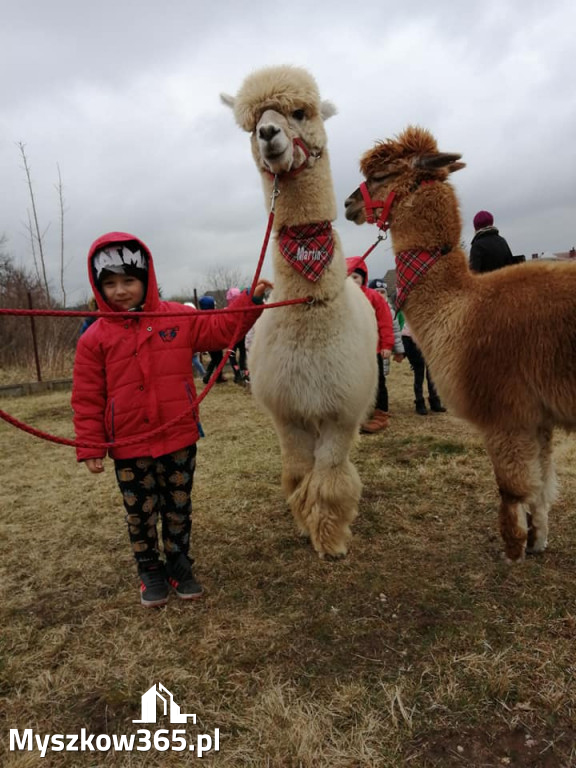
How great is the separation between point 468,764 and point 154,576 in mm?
1429

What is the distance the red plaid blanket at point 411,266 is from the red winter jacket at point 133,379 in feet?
2.29

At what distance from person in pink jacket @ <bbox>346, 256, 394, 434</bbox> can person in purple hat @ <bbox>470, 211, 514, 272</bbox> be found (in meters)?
0.87

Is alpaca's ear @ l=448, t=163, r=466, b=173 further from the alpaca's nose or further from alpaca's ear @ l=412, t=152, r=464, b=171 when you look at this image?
the alpaca's nose

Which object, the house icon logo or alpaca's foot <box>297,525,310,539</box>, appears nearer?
the house icon logo

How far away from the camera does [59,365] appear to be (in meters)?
11.1

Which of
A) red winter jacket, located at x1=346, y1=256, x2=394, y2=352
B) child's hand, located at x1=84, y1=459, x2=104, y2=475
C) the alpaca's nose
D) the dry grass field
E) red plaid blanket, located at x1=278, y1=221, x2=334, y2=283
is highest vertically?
the alpaca's nose

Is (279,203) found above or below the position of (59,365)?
above

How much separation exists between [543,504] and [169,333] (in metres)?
1.87

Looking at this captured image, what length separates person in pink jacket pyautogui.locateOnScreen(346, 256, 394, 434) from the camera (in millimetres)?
4730

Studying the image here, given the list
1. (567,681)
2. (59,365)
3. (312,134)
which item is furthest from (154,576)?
(59,365)

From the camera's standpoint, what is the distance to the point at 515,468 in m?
2.07

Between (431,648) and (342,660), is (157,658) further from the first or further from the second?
(431,648)

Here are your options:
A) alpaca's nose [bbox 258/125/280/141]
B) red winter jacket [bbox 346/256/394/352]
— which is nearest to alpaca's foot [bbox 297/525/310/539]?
alpaca's nose [bbox 258/125/280/141]

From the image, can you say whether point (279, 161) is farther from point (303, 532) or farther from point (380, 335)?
point (380, 335)
